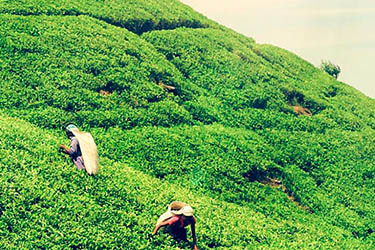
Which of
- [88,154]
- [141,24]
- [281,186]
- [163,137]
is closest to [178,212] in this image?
[88,154]

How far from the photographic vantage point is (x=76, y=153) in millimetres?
12586

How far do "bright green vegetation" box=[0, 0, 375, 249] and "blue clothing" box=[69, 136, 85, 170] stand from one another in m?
0.29

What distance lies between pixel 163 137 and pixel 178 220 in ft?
26.1

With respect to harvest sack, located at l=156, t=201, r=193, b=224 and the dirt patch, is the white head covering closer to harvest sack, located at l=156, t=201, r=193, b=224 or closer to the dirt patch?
harvest sack, located at l=156, t=201, r=193, b=224

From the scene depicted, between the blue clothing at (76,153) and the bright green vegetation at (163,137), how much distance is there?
0.29 meters

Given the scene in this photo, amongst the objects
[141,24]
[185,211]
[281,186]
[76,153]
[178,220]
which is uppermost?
[141,24]

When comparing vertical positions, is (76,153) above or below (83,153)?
below

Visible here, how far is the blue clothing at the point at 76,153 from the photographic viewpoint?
12445 millimetres

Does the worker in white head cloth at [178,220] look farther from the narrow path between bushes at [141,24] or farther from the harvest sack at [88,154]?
the narrow path between bushes at [141,24]

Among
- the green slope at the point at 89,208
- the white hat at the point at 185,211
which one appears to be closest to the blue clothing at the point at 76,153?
the green slope at the point at 89,208

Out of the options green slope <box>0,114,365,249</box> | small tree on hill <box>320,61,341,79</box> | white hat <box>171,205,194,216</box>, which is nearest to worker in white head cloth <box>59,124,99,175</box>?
green slope <box>0,114,365,249</box>

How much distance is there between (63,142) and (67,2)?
14321 mm

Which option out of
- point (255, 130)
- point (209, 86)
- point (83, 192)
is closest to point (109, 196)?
point (83, 192)

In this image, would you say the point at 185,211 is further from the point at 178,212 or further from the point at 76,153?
the point at 76,153
